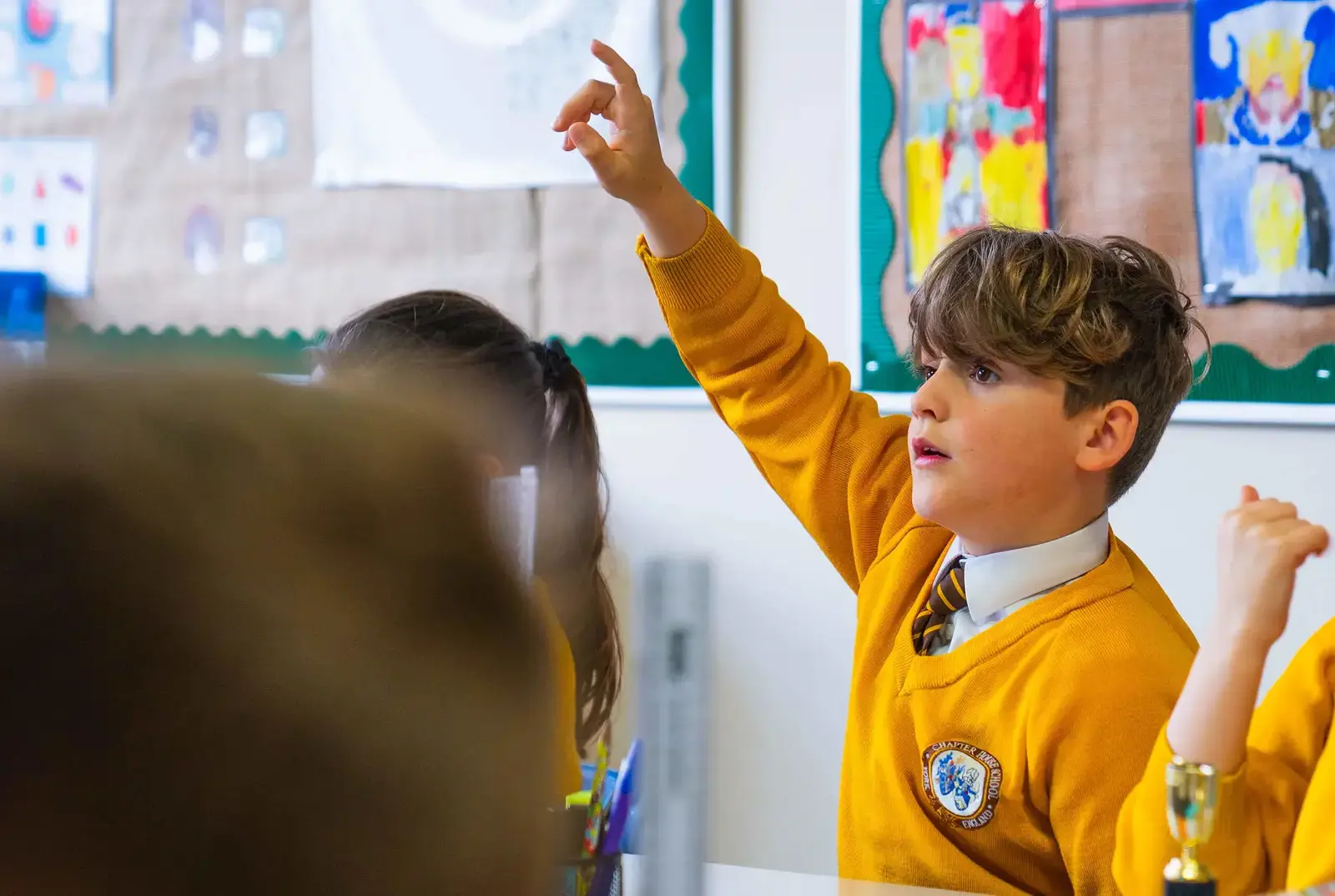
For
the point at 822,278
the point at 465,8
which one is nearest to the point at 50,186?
the point at 465,8

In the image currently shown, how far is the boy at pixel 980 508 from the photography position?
1026mm

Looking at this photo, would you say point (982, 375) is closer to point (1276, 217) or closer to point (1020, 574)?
point (1020, 574)

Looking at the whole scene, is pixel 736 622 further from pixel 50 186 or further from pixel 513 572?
pixel 513 572

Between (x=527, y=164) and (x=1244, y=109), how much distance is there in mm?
1116

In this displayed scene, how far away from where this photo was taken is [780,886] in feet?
3.21

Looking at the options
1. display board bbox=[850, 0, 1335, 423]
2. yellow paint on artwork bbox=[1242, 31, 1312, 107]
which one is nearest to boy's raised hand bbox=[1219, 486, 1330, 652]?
display board bbox=[850, 0, 1335, 423]

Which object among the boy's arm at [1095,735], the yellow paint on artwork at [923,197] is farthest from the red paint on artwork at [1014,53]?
the boy's arm at [1095,735]

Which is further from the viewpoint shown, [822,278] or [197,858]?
[822,278]

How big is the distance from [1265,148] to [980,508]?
3.17 feet

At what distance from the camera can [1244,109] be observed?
1.80m

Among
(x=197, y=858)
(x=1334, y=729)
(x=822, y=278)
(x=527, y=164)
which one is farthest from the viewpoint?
(x=527, y=164)

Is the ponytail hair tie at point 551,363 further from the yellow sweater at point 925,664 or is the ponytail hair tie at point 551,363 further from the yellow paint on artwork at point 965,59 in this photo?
the yellow paint on artwork at point 965,59

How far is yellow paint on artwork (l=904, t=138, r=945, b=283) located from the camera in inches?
77.9

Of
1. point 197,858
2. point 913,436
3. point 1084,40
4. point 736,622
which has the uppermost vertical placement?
point 1084,40
